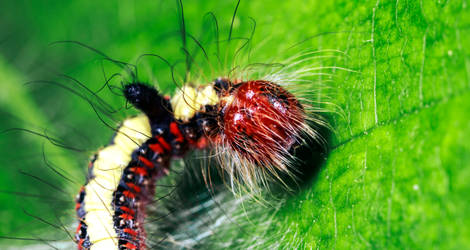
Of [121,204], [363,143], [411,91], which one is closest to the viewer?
[411,91]

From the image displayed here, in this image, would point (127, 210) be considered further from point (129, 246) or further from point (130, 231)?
point (129, 246)

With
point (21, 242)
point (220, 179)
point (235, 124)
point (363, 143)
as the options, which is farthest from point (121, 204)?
point (363, 143)

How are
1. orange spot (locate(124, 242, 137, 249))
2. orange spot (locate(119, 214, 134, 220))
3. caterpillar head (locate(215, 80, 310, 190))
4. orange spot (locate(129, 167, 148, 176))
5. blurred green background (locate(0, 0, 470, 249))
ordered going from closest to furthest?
blurred green background (locate(0, 0, 470, 249)) < caterpillar head (locate(215, 80, 310, 190)) < orange spot (locate(124, 242, 137, 249)) < orange spot (locate(119, 214, 134, 220)) < orange spot (locate(129, 167, 148, 176))

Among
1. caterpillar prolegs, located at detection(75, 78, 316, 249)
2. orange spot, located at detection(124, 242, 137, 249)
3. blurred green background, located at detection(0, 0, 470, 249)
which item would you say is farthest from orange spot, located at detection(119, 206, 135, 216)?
blurred green background, located at detection(0, 0, 470, 249)

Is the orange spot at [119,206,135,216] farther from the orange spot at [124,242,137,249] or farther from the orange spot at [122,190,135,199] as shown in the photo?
the orange spot at [124,242,137,249]

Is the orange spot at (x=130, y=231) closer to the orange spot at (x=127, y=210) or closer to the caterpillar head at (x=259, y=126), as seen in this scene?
the orange spot at (x=127, y=210)

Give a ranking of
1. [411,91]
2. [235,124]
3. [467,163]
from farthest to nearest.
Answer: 1. [235,124]
2. [411,91]
3. [467,163]

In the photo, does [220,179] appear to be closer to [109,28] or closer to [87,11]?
[109,28]

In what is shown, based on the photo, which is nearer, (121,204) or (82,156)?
(121,204)

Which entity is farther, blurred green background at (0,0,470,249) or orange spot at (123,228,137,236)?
orange spot at (123,228,137,236)
